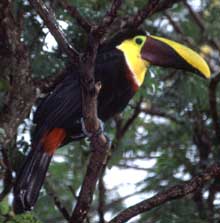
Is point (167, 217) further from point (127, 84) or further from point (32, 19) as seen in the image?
point (32, 19)

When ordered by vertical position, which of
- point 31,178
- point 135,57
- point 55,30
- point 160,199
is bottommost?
point 160,199

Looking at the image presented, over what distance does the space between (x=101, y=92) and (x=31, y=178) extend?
0.51 meters

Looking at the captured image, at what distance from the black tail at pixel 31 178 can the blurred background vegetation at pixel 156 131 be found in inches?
2.6

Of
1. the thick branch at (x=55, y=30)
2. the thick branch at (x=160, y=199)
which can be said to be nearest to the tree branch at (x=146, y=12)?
the thick branch at (x=55, y=30)

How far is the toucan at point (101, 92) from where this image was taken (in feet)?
9.24

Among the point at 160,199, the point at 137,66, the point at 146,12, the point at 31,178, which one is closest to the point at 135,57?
the point at 137,66

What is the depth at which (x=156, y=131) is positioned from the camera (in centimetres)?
388

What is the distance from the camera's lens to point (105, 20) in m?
2.14

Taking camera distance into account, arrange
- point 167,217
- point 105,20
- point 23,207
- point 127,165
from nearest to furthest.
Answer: point 105,20 < point 23,207 < point 167,217 < point 127,165

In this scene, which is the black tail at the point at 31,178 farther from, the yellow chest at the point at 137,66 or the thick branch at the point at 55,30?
the thick branch at the point at 55,30

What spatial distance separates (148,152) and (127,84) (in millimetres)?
844

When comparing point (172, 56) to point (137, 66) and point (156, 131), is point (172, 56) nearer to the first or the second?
point (137, 66)

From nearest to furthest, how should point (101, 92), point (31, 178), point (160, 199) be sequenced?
point (160, 199) → point (31, 178) → point (101, 92)

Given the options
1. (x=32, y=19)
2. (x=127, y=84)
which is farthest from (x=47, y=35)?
(x=127, y=84)
